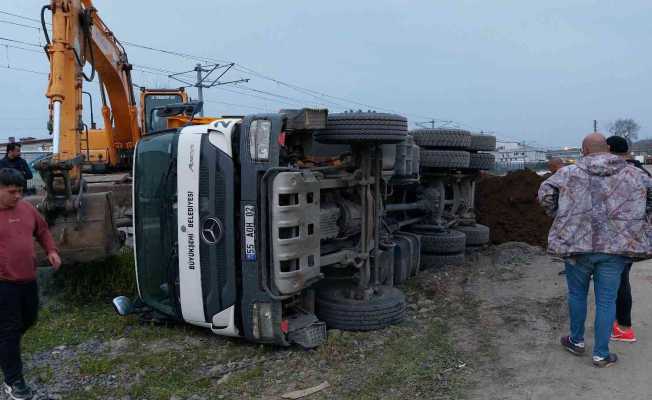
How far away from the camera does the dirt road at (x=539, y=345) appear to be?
12.2 feet

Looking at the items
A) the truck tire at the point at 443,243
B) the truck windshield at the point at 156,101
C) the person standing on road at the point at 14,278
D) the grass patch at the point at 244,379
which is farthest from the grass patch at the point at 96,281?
the truck windshield at the point at 156,101

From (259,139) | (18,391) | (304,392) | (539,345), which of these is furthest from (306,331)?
(18,391)

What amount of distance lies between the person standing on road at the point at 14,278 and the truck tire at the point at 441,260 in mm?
5033

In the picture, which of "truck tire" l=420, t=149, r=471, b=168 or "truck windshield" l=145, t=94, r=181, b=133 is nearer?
"truck tire" l=420, t=149, r=471, b=168

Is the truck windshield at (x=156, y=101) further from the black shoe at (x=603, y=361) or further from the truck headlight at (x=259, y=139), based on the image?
the black shoe at (x=603, y=361)

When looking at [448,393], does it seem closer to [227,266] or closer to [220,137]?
[227,266]

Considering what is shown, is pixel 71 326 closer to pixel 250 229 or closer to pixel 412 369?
pixel 250 229

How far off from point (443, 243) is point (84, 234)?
4.42 m

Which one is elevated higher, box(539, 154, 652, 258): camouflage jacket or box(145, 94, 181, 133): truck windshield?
box(145, 94, 181, 133): truck windshield

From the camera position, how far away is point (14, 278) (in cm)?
370

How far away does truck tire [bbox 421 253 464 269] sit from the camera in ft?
24.6

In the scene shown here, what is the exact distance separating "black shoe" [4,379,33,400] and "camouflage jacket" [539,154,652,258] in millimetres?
3866

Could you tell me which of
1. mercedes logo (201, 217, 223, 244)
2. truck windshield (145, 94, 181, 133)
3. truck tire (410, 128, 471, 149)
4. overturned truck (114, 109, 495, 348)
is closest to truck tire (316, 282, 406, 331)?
overturned truck (114, 109, 495, 348)

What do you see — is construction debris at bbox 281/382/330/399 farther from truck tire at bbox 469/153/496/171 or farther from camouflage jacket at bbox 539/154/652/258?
truck tire at bbox 469/153/496/171
